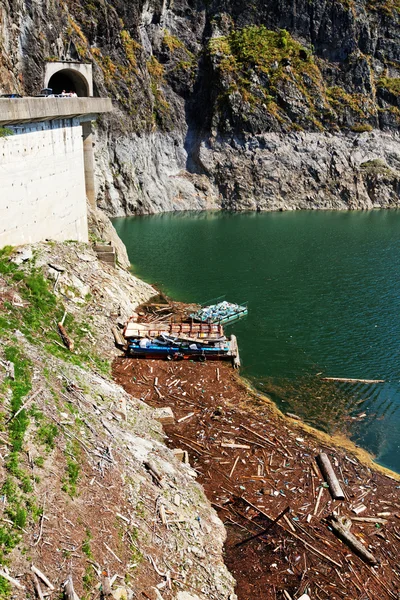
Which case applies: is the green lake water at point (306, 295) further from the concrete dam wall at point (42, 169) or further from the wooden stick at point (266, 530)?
the concrete dam wall at point (42, 169)

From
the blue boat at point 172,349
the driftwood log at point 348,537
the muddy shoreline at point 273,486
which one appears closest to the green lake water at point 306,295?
the blue boat at point 172,349

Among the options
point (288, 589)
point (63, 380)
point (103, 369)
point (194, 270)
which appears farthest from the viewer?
point (194, 270)

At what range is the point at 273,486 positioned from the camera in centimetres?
1889

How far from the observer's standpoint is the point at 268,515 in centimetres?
1738

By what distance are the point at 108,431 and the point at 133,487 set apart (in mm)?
2565

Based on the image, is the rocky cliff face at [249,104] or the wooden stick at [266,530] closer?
the wooden stick at [266,530]

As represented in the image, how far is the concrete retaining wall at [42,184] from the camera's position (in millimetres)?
26266

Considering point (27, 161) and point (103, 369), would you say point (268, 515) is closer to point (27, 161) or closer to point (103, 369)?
point (103, 369)

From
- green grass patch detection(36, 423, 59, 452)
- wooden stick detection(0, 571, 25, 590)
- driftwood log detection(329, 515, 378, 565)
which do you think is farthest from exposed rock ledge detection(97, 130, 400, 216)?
wooden stick detection(0, 571, 25, 590)

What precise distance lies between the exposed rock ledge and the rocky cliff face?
214 mm

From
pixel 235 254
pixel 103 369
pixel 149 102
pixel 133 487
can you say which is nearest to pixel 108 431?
pixel 133 487

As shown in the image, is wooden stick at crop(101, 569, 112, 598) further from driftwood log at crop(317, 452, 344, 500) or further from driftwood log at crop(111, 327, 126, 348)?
driftwood log at crop(111, 327, 126, 348)

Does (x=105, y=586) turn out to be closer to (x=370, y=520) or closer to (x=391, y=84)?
(x=370, y=520)

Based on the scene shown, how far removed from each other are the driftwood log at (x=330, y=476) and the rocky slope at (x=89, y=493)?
4.73 metres
